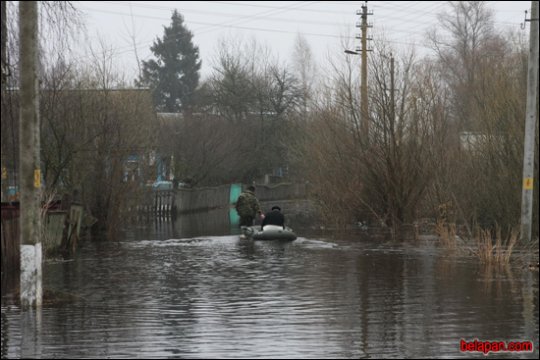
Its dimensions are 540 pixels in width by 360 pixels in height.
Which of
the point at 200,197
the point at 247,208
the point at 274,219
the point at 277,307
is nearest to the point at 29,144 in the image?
the point at 277,307

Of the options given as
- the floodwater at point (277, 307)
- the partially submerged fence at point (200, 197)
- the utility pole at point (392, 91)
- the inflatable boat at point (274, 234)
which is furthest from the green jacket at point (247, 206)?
the floodwater at point (277, 307)

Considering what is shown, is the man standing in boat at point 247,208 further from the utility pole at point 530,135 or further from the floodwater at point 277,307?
the utility pole at point 530,135

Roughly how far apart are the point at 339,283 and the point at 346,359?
7369 millimetres

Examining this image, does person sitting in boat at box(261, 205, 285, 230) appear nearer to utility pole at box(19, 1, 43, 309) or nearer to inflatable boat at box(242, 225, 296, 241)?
inflatable boat at box(242, 225, 296, 241)

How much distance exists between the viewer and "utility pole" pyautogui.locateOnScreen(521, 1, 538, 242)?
2091 centimetres

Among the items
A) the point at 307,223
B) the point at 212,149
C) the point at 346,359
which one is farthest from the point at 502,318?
the point at 212,149

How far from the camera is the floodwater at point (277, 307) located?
35.3 feet

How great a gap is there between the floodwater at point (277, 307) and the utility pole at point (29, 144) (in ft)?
3.00

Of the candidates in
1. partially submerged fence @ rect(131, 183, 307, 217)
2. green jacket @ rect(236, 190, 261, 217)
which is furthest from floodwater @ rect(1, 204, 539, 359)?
partially submerged fence @ rect(131, 183, 307, 217)

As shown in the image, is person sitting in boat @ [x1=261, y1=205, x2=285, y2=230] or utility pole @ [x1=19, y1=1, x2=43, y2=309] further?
person sitting in boat @ [x1=261, y1=205, x2=285, y2=230]

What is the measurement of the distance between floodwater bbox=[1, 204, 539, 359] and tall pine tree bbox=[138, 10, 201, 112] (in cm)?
7140

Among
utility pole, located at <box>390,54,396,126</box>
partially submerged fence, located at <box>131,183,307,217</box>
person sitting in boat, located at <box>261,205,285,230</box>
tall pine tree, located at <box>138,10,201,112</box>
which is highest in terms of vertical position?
tall pine tree, located at <box>138,10,201,112</box>

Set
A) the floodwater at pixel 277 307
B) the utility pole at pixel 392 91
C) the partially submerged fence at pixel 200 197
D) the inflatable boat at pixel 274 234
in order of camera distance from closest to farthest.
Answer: the floodwater at pixel 277 307, the inflatable boat at pixel 274 234, the utility pole at pixel 392 91, the partially submerged fence at pixel 200 197

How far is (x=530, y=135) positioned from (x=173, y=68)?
252ft
